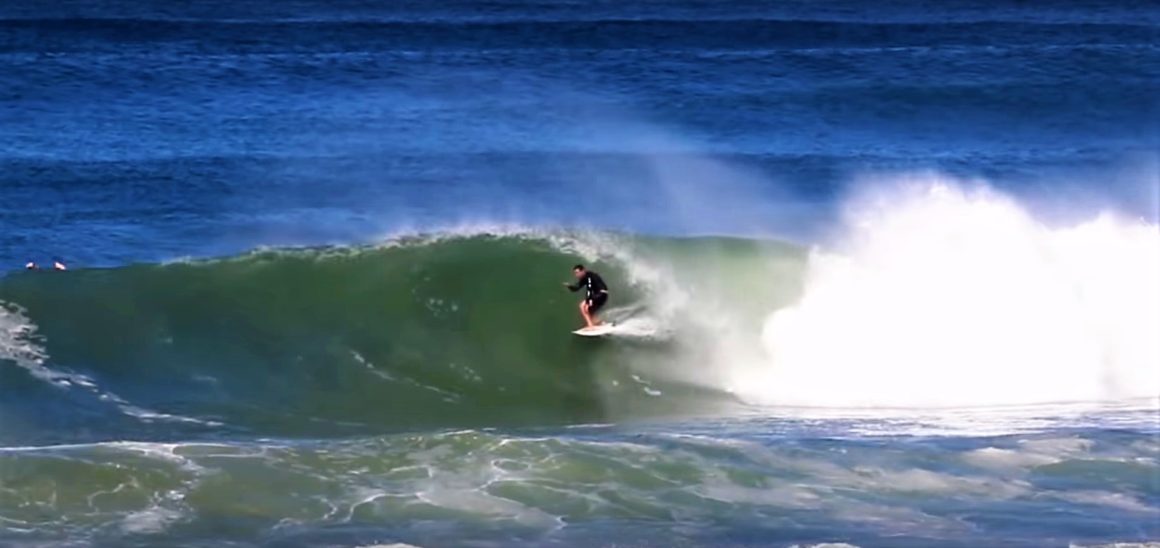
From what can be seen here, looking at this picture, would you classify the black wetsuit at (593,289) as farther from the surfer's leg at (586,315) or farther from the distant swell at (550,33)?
the distant swell at (550,33)

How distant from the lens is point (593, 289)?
2308 cm

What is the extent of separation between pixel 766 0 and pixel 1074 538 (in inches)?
1932

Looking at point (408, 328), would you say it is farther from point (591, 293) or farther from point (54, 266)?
point (54, 266)

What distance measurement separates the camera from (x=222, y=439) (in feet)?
63.4

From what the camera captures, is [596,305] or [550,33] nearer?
[596,305]

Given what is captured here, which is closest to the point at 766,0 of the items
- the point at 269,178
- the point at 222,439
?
the point at 269,178

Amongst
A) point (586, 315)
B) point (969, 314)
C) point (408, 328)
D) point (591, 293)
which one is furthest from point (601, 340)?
point (969, 314)

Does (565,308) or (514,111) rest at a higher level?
(514,111)

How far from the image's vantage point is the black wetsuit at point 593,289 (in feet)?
75.3

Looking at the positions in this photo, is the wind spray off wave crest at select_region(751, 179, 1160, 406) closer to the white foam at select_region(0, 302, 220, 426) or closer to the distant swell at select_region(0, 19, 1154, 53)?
the white foam at select_region(0, 302, 220, 426)

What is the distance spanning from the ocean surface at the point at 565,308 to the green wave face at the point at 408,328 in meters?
A: 0.06

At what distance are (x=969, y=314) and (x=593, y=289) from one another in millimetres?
5501

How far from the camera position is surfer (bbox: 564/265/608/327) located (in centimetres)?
2294

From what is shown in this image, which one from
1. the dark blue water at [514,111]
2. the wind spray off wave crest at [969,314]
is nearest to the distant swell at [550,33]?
the dark blue water at [514,111]
